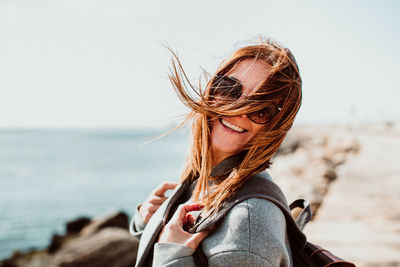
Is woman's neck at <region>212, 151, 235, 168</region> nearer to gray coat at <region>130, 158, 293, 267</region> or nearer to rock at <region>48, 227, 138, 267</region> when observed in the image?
gray coat at <region>130, 158, 293, 267</region>

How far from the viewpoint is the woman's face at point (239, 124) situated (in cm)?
138

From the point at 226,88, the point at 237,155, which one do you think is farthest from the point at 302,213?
the point at 226,88

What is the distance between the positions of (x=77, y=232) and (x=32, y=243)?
1.86m

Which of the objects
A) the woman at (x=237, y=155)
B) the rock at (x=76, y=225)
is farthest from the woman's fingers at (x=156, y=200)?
the rock at (x=76, y=225)

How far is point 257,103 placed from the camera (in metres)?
1.34

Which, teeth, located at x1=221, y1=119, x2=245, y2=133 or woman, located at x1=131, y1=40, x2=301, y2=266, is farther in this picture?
teeth, located at x1=221, y1=119, x2=245, y2=133

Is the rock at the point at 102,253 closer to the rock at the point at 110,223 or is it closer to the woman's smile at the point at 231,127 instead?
the rock at the point at 110,223

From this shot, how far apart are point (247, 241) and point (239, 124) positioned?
21.7 inches

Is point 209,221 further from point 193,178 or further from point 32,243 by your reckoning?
point 32,243

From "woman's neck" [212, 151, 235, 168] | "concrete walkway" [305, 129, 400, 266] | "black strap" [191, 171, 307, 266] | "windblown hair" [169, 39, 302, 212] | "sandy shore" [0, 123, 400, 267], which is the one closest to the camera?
"black strap" [191, 171, 307, 266]

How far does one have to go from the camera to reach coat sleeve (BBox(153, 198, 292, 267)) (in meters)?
1.07

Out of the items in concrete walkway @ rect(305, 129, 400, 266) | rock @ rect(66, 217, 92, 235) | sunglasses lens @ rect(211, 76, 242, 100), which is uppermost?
sunglasses lens @ rect(211, 76, 242, 100)

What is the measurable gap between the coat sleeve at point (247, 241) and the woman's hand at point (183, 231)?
0.10 feet

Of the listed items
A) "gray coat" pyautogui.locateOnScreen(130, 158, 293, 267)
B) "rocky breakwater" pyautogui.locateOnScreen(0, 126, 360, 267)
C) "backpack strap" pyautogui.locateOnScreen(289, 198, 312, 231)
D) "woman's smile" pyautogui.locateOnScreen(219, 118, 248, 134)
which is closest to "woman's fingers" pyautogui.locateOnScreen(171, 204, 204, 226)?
"gray coat" pyautogui.locateOnScreen(130, 158, 293, 267)
